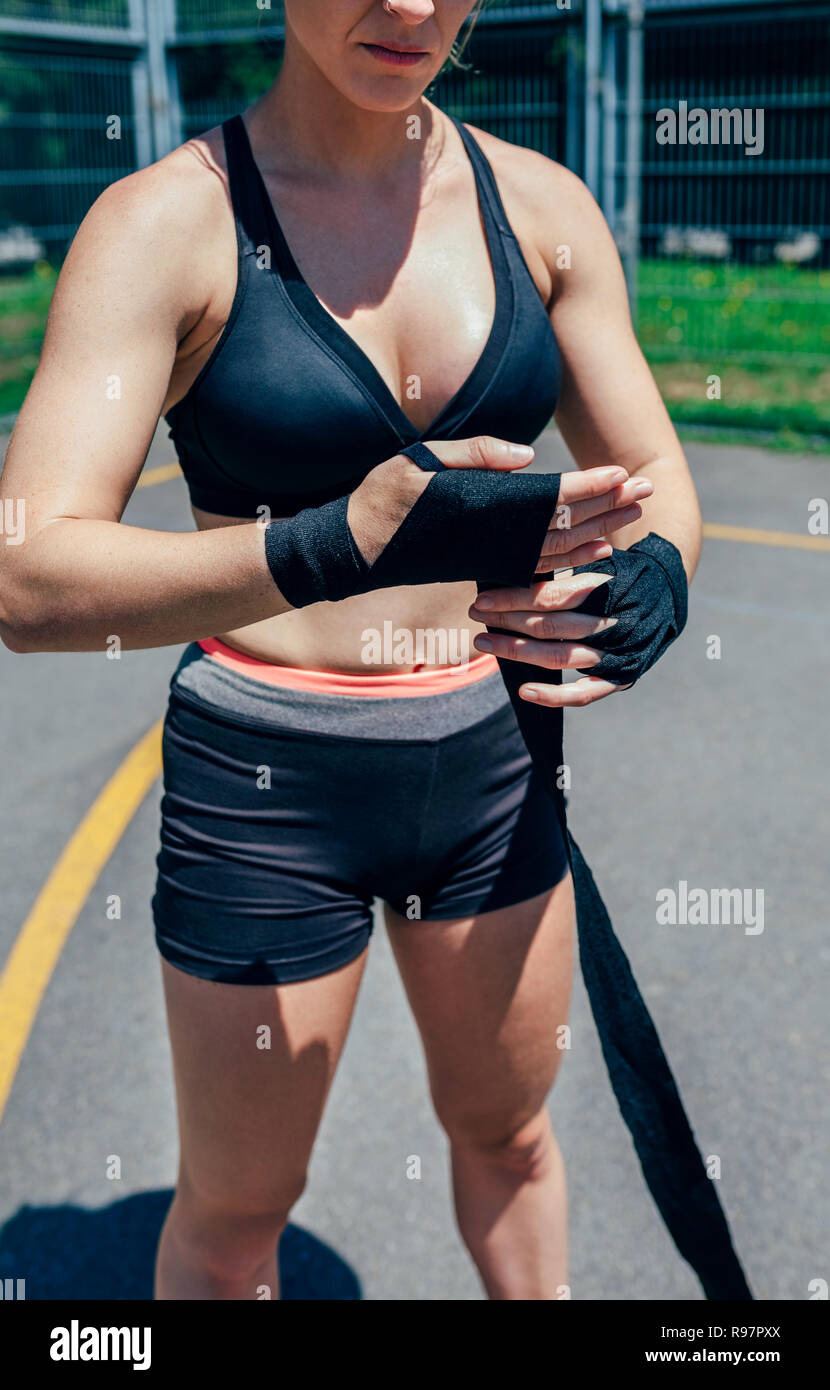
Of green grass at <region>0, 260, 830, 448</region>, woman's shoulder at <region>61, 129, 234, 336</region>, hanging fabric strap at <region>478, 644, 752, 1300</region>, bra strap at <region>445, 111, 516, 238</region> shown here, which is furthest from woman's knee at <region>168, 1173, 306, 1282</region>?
green grass at <region>0, 260, 830, 448</region>

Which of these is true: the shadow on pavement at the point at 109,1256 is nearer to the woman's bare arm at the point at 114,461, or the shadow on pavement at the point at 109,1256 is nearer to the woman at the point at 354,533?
the woman at the point at 354,533

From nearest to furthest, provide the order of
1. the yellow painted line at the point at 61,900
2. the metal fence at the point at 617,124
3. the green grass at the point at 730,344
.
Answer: the yellow painted line at the point at 61,900, the metal fence at the point at 617,124, the green grass at the point at 730,344

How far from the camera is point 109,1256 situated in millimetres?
2592

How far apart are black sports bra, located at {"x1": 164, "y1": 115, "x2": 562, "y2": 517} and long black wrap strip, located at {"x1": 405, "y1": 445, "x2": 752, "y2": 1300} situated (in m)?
0.40

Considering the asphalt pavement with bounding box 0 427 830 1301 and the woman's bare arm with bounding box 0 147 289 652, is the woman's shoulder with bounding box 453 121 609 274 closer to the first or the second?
the woman's bare arm with bounding box 0 147 289 652

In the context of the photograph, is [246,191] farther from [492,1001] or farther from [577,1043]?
[577,1043]

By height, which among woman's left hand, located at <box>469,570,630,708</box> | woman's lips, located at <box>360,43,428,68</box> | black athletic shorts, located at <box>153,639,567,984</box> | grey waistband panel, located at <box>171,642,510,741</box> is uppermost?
woman's lips, located at <box>360,43,428,68</box>

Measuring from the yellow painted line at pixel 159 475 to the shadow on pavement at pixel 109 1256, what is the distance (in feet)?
18.6

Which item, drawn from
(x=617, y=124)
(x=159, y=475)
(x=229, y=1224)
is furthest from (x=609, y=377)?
(x=617, y=124)

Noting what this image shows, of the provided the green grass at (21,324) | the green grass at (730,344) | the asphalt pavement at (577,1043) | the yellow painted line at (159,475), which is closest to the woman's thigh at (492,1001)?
the asphalt pavement at (577,1043)

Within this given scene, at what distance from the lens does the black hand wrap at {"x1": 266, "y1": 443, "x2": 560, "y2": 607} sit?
1.38 m

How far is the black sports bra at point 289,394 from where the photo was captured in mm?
1549
